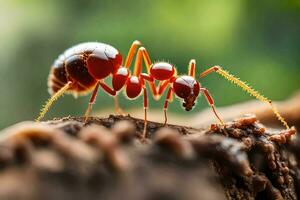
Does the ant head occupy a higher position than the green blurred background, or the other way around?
the green blurred background

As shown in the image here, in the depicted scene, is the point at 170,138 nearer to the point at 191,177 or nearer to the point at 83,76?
the point at 191,177

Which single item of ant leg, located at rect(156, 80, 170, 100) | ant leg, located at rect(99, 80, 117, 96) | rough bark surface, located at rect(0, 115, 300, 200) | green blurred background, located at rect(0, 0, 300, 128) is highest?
green blurred background, located at rect(0, 0, 300, 128)

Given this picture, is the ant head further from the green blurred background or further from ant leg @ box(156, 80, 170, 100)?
the green blurred background

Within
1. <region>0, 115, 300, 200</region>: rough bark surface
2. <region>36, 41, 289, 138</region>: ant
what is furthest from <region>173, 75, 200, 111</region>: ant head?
<region>0, 115, 300, 200</region>: rough bark surface

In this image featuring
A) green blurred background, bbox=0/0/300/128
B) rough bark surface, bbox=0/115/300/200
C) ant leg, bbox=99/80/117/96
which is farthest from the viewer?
green blurred background, bbox=0/0/300/128

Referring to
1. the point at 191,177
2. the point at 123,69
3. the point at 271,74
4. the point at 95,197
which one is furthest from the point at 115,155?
the point at 271,74

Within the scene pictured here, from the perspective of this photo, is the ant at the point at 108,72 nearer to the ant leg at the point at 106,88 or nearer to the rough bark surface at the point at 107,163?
the ant leg at the point at 106,88

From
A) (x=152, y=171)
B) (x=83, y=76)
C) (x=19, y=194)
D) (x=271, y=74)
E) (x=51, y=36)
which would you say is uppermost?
(x=51, y=36)
